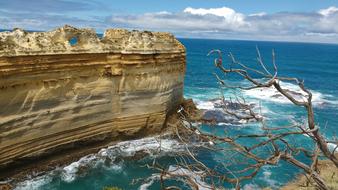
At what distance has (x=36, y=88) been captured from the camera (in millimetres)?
17531

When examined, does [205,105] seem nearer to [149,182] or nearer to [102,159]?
[102,159]

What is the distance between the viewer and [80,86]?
64.4 feet

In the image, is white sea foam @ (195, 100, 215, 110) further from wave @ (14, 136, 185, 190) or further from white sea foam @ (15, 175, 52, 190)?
white sea foam @ (15, 175, 52, 190)

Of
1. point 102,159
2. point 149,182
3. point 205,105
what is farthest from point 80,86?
point 205,105

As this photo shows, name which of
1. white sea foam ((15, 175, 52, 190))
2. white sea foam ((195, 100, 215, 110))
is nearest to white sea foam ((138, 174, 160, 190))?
white sea foam ((15, 175, 52, 190))

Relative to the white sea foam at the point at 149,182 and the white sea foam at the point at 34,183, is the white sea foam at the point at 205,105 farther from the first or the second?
the white sea foam at the point at 34,183

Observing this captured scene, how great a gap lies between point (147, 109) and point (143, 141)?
71.7 inches

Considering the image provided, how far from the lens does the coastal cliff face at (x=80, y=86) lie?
16891 millimetres

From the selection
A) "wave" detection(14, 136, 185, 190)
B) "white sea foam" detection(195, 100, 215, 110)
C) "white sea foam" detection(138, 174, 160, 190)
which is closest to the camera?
"wave" detection(14, 136, 185, 190)

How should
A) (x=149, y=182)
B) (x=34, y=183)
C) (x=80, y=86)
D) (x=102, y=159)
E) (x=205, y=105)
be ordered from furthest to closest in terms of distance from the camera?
(x=205, y=105)
(x=102, y=159)
(x=80, y=86)
(x=149, y=182)
(x=34, y=183)

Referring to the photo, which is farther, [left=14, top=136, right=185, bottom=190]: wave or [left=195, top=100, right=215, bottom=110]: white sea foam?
[left=195, top=100, right=215, bottom=110]: white sea foam

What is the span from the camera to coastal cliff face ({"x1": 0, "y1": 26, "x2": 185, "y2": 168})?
16891 mm

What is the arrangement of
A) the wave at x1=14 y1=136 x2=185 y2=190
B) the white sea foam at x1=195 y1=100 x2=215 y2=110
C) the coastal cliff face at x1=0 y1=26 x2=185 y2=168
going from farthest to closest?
the white sea foam at x1=195 y1=100 x2=215 y2=110 → the wave at x1=14 y1=136 x2=185 y2=190 → the coastal cliff face at x1=0 y1=26 x2=185 y2=168

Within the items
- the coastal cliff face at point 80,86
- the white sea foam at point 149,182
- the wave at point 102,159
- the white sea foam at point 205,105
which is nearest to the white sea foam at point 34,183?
the wave at point 102,159
